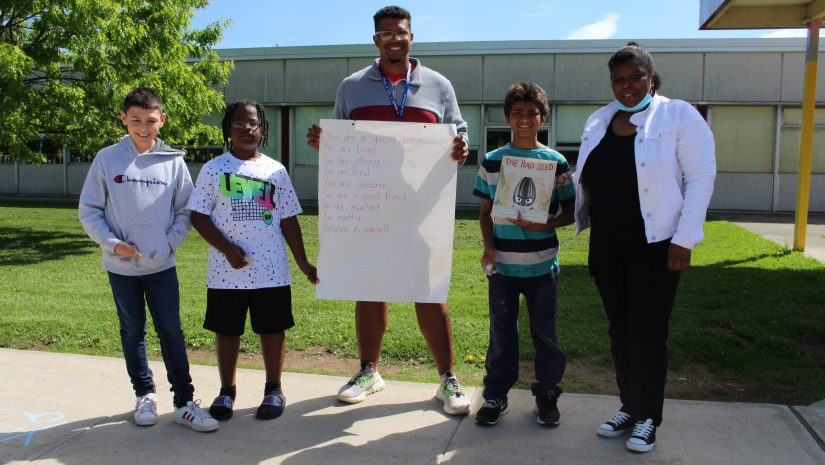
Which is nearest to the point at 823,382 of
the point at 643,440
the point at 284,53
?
the point at 643,440

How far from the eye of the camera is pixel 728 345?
5.21 m

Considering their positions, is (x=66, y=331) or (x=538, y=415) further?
(x=66, y=331)

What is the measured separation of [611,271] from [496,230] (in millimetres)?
641

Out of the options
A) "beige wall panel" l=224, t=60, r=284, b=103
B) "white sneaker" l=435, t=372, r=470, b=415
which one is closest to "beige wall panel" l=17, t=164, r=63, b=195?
"beige wall panel" l=224, t=60, r=284, b=103

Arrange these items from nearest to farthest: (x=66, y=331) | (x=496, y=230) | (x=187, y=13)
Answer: (x=496, y=230) → (x=66, y=331) → (x=187, y=13)

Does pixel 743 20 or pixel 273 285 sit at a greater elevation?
pixel 743 20

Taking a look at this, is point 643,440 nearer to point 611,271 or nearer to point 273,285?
point 611,271

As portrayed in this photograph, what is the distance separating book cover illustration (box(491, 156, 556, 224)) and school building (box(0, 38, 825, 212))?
16220 mm

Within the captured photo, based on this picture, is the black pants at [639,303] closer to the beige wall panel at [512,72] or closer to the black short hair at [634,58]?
the black short hair at [634,58]

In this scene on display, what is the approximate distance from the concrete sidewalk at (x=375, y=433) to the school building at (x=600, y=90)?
1596 cm

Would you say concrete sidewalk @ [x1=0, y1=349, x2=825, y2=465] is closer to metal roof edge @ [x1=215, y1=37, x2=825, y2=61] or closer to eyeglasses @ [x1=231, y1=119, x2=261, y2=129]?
eyeglasses @ [x1=231, y1=119, x2=261, y2=129]

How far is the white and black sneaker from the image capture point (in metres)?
3.52

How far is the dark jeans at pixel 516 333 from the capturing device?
11.9 feet

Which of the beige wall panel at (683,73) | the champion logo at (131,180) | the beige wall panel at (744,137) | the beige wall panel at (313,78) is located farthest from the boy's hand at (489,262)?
the beige wall panel at (744,137)
